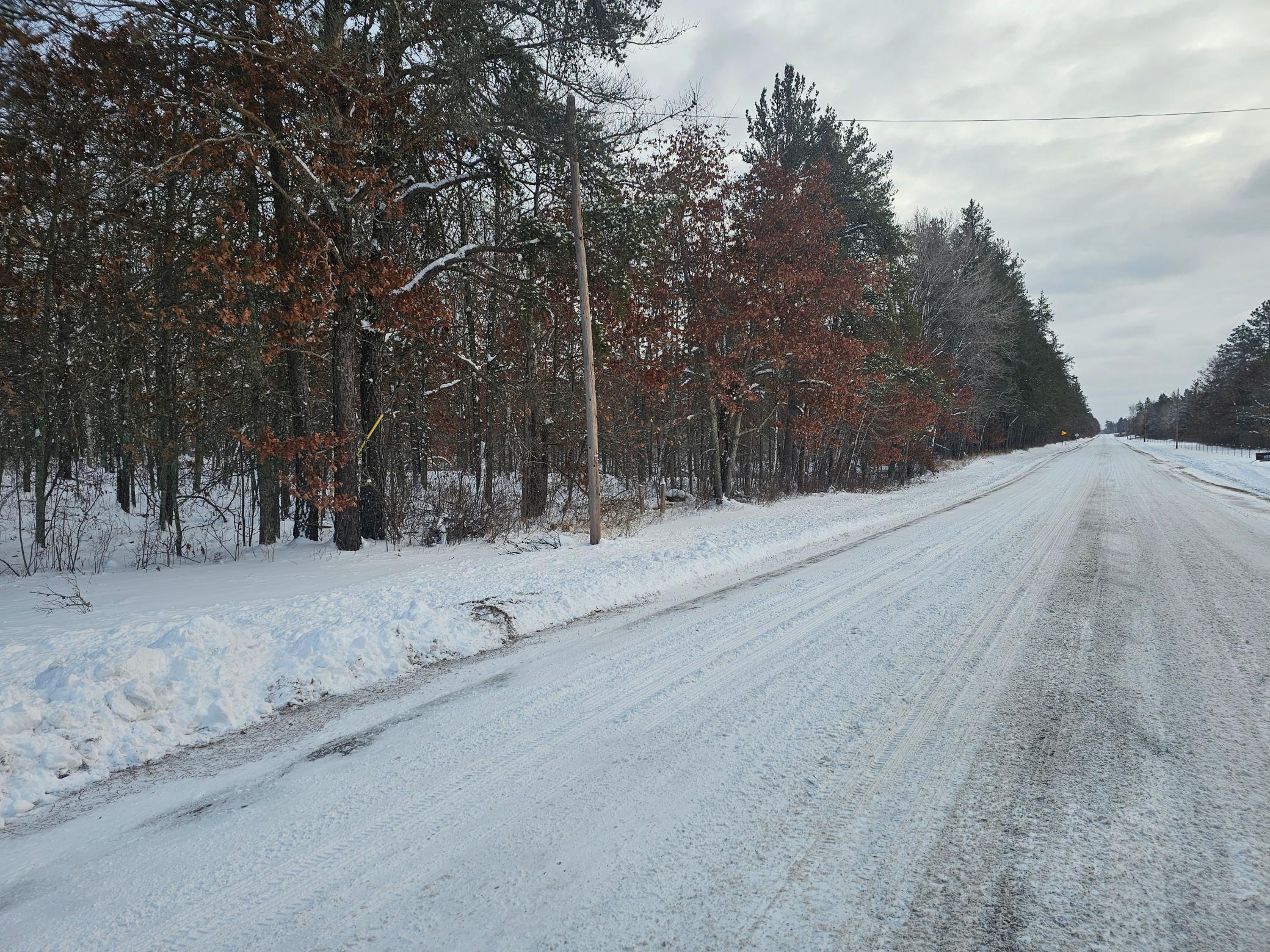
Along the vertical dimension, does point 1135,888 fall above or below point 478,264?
below

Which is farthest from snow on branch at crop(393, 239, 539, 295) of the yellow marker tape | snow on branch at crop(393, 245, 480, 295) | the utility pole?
the yellow marker tape

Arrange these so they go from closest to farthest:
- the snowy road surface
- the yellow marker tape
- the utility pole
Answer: the snowy road surface, the utility pole, the yellow marker tape

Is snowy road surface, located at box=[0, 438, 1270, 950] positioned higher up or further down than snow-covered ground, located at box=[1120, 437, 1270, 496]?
further down

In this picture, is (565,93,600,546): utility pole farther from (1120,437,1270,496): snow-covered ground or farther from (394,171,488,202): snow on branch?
(1120,437,1270,496): snow-covered ground

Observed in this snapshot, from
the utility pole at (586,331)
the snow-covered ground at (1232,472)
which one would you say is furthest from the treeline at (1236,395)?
the utility pole at (586,331)

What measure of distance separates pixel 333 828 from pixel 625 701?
174cm

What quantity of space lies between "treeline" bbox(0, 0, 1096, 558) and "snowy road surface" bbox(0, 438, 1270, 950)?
6.49m

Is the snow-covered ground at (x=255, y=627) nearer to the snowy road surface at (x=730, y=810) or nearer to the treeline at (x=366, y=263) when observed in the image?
the snowy road surface at (x=730, y=810)

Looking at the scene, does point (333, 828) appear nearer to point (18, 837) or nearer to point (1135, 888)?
point (18, 837)

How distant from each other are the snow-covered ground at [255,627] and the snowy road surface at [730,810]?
0.46 metres

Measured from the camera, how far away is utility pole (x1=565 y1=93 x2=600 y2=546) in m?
9.73

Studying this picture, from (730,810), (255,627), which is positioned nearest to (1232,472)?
(730,810)

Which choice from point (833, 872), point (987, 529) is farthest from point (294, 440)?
point (987, 529)

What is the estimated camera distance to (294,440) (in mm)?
8555
